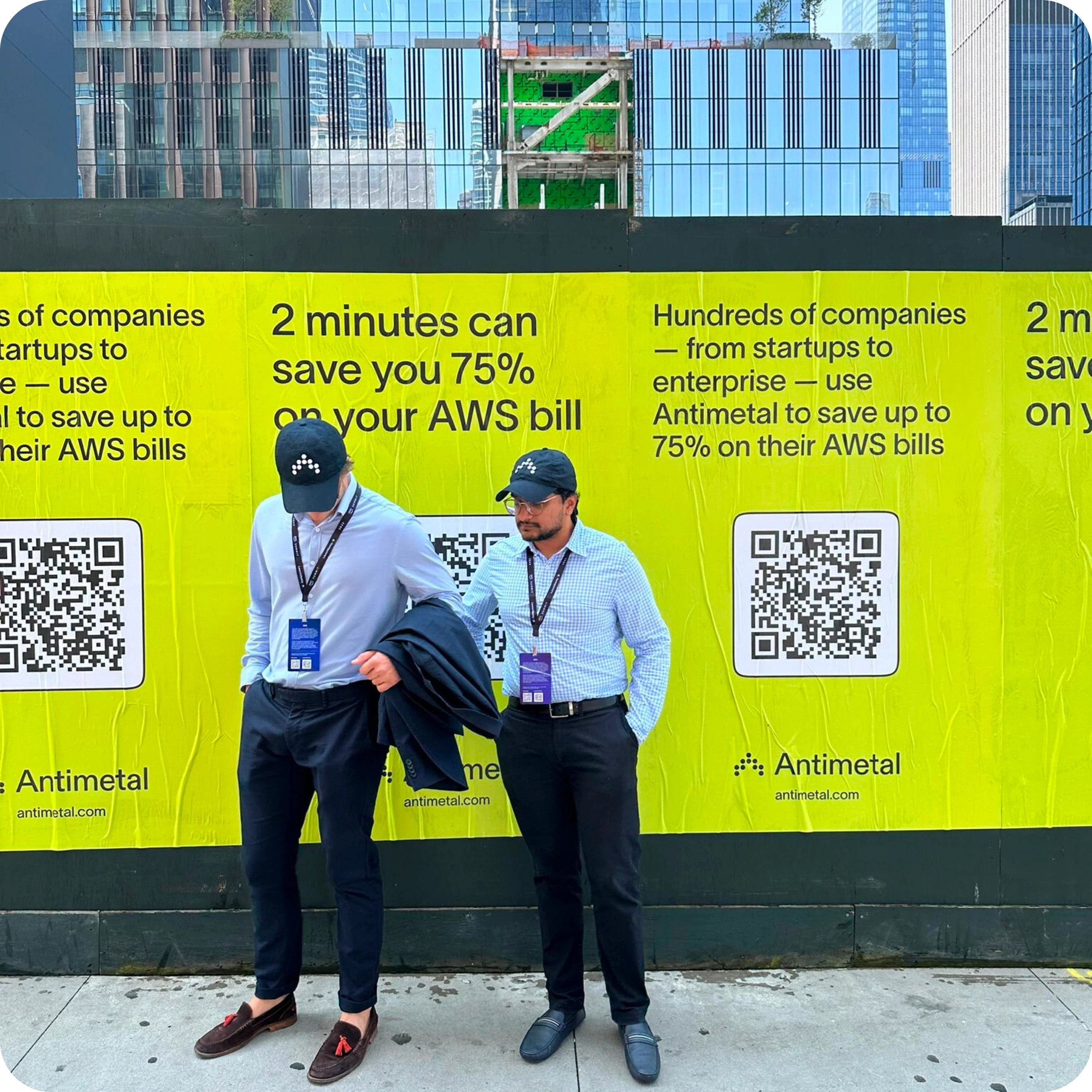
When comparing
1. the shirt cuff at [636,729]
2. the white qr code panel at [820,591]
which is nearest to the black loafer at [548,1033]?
the shirt cuff at [636,729]

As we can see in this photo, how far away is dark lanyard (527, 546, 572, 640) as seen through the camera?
2957mm

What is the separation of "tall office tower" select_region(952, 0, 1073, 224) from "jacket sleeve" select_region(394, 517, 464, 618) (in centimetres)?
10607

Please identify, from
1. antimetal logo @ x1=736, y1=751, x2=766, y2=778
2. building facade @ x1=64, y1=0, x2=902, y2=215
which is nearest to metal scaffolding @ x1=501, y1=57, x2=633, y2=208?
building facade @ x1=64, y1=0, x2=902, y2=215

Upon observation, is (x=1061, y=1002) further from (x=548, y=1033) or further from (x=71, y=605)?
(x=71, y=605)

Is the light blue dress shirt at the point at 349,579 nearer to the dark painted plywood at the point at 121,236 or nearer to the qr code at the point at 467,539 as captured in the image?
the qr code at the point at 467,539

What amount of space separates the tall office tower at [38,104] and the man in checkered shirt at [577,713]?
77.0ft

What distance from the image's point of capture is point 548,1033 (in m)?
3.08

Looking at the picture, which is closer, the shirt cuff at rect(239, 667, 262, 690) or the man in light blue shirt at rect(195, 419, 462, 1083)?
the man in light blue shirt at rect(195, 419, 462, 1083)

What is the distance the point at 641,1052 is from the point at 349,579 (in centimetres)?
181

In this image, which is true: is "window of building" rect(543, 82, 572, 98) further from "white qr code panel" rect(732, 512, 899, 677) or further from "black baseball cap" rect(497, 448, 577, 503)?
"black baseball cap" rect(497, 448, 577, 503)

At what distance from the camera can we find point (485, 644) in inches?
145

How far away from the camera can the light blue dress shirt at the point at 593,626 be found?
9.62 feet

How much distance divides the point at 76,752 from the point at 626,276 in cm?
288

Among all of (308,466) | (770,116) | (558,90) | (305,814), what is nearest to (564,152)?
(558,90)
